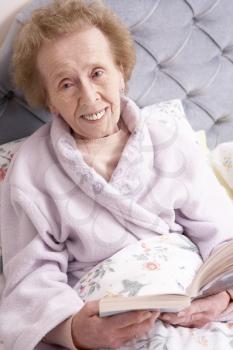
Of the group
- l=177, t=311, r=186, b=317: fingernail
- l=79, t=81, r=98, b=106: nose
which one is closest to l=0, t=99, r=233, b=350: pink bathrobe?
l=79, t=81, r=98, b=106: nose

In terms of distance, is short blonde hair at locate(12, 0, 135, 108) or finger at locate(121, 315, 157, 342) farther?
short blonde hair at locate(12, 0, 135, 108)

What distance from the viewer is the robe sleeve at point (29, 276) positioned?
1.10 m

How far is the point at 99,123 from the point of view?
1.30m

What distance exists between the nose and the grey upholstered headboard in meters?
0.28

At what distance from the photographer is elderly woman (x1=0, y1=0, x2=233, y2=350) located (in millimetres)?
1186

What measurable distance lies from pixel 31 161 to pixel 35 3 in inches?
18.3

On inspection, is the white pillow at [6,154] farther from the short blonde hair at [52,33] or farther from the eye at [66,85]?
the eye at [66,85]

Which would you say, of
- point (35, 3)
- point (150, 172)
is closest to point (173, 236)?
point (150, 172)

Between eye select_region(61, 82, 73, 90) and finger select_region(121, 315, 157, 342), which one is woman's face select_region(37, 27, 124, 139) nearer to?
eye select_region(61, 82, 73, 90)

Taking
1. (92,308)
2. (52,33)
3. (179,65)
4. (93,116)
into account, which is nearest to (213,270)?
(92,308)

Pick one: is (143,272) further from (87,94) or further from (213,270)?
(87,94)

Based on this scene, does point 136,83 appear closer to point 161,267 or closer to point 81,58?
point 81,58

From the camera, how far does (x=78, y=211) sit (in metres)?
1.25

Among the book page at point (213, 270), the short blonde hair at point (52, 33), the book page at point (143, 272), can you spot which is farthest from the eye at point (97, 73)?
the book page at point (213, 270)
